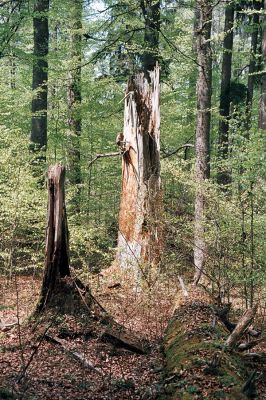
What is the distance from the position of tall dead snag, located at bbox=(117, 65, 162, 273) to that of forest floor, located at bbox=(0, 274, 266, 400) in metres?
0.84

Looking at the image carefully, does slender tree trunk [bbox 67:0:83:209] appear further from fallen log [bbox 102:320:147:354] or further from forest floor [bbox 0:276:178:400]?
fallen log [bbox 102:320:147:354]

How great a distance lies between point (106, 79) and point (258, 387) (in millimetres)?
9894

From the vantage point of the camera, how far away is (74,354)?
17.2 feet

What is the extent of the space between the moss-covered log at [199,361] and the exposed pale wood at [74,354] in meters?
0.90

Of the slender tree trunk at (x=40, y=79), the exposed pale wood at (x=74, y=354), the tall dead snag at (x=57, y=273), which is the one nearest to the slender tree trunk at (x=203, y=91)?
the tall dead snag at (x=57, y=273)

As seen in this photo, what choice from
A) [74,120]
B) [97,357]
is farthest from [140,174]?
[74,120]

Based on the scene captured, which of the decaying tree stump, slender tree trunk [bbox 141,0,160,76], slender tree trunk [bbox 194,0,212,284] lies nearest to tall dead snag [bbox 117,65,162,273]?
slender tree trunk [bbox 194,0,212,284]

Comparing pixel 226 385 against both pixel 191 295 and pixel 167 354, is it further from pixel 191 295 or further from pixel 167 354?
pixel 191 295

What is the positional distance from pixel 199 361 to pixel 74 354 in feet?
5.52

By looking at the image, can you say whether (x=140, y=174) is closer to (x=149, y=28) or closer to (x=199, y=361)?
(x=149, y=28)

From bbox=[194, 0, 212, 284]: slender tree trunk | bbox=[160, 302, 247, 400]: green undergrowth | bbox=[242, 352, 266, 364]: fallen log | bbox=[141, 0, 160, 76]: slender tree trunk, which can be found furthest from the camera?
bbox=[141, 0, 160, 76]: slender tree trunk

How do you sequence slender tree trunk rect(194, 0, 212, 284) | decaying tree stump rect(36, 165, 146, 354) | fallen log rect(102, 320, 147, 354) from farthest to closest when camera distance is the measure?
1. slender tree trunk rect(194, 0, 212, 284)
2. decaying tree stump rect(36, 165, 146, 354)
3. fallen log rect(102, 320, 147, 354)

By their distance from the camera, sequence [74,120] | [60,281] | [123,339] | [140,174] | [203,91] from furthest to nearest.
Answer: [74,120]
[203,91]
[140,174]
[60,281]
[123,339]

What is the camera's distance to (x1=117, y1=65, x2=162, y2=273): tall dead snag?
27.9 ft
